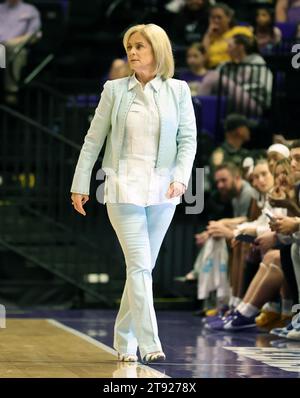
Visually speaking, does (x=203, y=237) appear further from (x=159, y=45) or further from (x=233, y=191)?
(x=159, y=45)

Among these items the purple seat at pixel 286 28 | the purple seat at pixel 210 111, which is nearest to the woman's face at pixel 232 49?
the purple seat at pixel 210 111

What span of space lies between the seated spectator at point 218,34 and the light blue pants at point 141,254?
7162 millimetres

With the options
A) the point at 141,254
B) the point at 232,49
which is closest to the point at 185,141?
the point at 141,254

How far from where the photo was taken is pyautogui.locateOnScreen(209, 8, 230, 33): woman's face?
576 inches

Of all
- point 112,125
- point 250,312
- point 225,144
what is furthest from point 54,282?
point 112,125

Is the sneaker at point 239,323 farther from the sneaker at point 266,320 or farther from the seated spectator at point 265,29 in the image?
the seated spectator at point 265,29

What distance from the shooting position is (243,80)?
1338 centimetres

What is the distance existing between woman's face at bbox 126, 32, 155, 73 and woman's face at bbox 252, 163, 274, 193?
311 centimetres

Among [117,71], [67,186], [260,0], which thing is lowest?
[67,186]

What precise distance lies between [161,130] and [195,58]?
6.97 m

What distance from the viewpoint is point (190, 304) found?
12.6m

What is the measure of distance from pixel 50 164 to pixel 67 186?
0.29m

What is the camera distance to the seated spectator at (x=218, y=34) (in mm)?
14547
